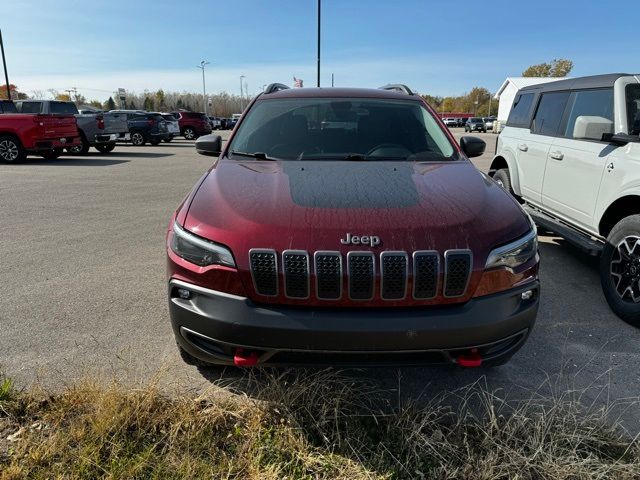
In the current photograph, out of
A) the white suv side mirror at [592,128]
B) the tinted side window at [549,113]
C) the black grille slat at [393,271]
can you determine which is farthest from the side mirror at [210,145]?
the tinted side window at [549,113]

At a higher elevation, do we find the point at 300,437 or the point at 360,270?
the point at 360,270

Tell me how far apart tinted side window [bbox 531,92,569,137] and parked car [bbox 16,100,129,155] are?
1362 cm

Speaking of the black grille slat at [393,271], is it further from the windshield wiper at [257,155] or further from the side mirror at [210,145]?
the side mirror at [210,145]

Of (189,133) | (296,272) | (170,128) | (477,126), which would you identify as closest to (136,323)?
(296,272)

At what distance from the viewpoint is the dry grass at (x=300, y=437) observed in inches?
81.4

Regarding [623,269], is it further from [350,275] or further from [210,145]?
[210,145]

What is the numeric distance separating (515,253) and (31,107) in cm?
1550

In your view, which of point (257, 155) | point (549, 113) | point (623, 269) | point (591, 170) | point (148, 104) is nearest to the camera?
point (257, 155)

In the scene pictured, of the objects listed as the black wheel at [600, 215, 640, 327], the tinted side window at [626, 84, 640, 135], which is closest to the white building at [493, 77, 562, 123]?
the tinted side window at [626, 84, 640, 135]

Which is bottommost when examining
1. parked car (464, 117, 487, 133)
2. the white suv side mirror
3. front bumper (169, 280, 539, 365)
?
parked car (464, 117, 487, 133)

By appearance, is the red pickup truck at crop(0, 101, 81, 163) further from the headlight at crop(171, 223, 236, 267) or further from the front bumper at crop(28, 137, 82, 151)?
the headlight at crop(171, 223, 236, 267)

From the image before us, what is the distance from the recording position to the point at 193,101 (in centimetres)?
Result: 10806

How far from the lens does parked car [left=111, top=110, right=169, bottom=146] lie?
72.3 feet

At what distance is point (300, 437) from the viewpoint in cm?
226
